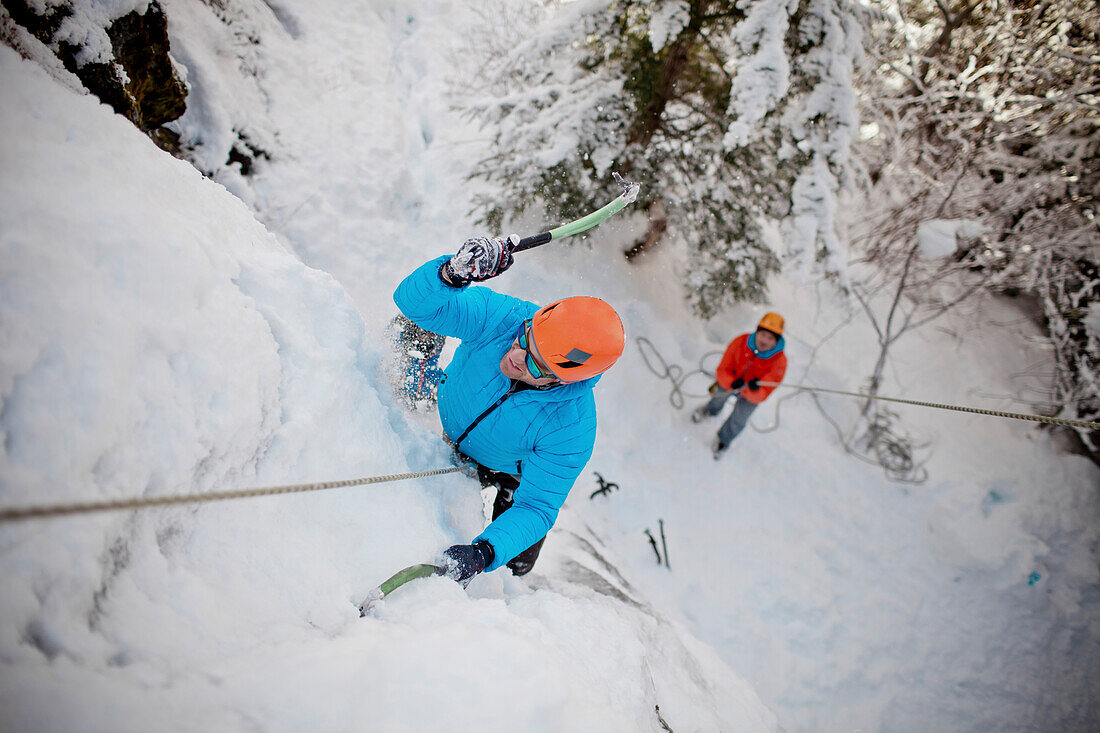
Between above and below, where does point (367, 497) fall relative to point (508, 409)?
below

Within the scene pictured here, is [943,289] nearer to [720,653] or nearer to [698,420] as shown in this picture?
[698,420]

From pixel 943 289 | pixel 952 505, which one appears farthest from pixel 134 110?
pixel 943 289

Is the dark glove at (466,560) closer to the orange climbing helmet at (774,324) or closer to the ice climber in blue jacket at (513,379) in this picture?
the ice climber in blue jacket at (513,379)

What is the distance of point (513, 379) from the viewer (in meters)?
2.50

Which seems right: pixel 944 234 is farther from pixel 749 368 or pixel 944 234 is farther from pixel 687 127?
pixel 687 127

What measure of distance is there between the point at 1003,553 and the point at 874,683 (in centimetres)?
308

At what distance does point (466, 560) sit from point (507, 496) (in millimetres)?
991

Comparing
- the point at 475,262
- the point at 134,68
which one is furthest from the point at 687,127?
the point at 134,68

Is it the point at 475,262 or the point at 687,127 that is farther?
the point at 687,127

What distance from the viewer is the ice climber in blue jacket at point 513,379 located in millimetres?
2188

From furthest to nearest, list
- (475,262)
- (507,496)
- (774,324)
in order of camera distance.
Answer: (774,324) → (507,496) → (475,262)

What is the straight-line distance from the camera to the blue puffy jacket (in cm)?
232

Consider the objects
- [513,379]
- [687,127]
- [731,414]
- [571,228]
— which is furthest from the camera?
[731,414]

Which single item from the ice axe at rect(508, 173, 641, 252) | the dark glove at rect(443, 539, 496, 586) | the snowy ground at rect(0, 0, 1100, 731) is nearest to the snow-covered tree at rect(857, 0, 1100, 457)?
the snowy ground at rect(0, 0, 1100, 731)
